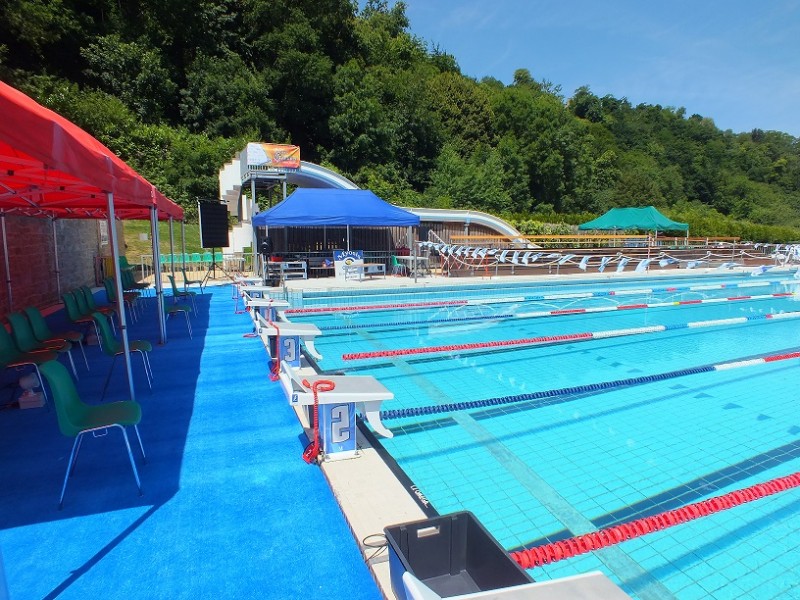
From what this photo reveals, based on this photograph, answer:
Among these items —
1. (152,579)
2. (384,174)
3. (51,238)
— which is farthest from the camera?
(384,174)

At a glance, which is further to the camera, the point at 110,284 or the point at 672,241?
the point at 672,241

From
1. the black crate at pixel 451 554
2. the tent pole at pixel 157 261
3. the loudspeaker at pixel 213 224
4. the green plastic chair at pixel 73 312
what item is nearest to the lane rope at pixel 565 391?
the black crate at pixel 451 554

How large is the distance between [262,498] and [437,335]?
566 cm

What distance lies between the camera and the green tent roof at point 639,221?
776 inches

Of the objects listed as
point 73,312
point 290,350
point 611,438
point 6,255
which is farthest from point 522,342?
point 6,255

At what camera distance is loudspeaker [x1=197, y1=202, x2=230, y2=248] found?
44.7 ft

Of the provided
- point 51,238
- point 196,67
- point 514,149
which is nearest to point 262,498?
point 51,238

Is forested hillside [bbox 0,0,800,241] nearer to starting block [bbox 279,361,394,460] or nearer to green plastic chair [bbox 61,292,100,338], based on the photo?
green plastic chair [bbox 61,292,100,338]

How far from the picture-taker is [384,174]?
30266mm

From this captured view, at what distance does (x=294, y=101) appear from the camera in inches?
1168

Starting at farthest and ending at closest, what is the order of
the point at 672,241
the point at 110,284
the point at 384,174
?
the point at 384,174 < the point at 672,241 < the point at 110,284

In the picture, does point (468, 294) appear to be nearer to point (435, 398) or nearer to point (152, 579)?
point (435, 398)

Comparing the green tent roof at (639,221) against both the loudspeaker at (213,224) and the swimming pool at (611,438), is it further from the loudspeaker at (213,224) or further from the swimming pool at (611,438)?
the loudspeaker at (213,224)

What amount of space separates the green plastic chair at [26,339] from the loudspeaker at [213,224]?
8.75m
